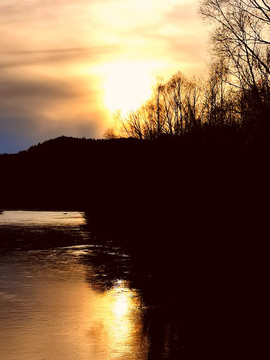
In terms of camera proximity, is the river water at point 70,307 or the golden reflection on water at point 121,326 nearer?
the golden reflection on water at point 121,326

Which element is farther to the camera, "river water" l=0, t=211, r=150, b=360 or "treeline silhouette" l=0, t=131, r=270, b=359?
"treeline silhouette" l=0, t=131, r=270, b=359

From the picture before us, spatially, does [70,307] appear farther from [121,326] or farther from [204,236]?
[204,236]

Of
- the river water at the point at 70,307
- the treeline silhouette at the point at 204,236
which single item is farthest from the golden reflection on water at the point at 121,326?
the treeline silhouette at the point at 204,236

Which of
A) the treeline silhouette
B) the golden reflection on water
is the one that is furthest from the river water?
the treeline silhouette

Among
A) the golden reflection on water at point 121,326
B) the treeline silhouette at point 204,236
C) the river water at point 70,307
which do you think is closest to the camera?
the golden reflection on water at point 121,326

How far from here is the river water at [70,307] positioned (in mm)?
6879

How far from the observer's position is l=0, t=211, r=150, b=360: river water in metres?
6.88

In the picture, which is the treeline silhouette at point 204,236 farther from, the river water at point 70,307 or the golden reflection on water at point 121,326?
the river water at point 70,307

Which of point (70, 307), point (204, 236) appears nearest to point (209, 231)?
point (204, 236)

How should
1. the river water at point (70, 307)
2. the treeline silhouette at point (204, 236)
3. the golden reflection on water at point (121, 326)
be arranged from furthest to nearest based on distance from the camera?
the treeline silhouette at point (204, 236)
the river water at point (70, 307)
the golden reflection on water at point (121, 326)

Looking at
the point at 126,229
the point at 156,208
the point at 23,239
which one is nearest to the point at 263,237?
the point at 23,239

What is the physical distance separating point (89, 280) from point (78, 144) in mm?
88956

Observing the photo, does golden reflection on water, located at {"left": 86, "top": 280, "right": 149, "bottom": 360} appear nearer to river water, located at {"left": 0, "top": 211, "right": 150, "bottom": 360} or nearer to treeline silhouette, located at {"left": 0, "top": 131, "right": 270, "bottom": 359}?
river water, located at {"left": 0, "top": 211, "right": 150, "bottom": 360}

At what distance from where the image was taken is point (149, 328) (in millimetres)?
7957
